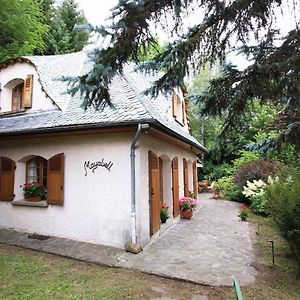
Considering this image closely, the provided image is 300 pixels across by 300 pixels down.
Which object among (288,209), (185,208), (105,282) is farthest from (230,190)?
(105,282)

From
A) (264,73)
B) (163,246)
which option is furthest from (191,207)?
(264,73)

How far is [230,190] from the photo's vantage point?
17.3m

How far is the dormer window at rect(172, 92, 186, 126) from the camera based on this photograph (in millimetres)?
12077

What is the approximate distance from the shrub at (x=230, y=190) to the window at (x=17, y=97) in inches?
461

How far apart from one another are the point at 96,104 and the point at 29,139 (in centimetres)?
510

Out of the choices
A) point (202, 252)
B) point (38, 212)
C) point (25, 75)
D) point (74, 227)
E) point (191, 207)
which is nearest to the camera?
point (202, 252)

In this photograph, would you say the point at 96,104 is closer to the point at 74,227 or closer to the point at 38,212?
the point at 74,227

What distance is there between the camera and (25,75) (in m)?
9.59

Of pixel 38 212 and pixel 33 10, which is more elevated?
pixel 33 10

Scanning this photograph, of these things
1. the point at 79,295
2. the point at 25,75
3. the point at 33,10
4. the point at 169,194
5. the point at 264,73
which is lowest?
the point at 79,295

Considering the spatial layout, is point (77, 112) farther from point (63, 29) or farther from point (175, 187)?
point (63, 29)

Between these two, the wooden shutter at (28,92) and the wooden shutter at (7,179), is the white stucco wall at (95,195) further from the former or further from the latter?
the wooden shutter at (28,92)

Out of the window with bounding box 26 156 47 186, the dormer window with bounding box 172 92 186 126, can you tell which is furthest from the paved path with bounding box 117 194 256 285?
the dormer window with bounding box 172 92 186 126

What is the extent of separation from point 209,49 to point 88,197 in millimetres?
4915
